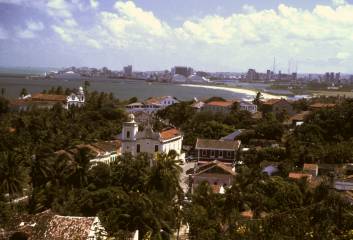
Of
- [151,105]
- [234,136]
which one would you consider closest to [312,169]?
[234,136]

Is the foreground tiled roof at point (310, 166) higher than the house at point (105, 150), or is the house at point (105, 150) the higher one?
the foreground tiled roof at point (310, 166)

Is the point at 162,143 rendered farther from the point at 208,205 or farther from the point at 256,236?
the point at 256,236

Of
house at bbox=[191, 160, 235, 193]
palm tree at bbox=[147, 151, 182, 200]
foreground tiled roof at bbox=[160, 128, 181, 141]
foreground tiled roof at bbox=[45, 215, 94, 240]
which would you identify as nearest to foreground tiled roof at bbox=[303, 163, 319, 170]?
house at bbox=[191, 160, 235, 193]

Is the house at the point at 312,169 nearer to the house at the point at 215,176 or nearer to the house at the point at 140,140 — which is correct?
the house at the point at 215,176

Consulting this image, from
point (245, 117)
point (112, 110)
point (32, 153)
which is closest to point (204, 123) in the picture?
point (245, 117)

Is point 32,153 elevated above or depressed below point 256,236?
below

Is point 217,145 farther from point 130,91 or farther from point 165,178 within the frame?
point 130,91

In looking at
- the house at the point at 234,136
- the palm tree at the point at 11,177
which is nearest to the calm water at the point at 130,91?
the house at the point at 234,136

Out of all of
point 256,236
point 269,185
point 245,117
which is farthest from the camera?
point 245,117
